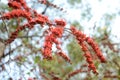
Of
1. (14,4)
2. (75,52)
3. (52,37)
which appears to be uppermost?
(75,52)

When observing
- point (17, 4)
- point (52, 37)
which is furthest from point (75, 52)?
point (52, 37)

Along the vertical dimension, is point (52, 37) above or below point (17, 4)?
below

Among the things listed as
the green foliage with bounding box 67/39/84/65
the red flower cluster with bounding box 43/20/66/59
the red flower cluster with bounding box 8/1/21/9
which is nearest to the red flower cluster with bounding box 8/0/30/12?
the red flower cluster with bounding box 8/1/21/9

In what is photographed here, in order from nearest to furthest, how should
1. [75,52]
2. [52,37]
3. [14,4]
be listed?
[52,37], [14,4], [75,52]

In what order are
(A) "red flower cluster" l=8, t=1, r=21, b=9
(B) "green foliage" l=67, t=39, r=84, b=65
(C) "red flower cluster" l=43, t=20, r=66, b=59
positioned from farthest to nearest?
(B) "green foliage" l=67, t=39, r=84, b=65, (A) "red flower cluster" l=8, t=1, r=21, b=9, (C) "red flower cluster" l=43, t=20, r=66, b=59

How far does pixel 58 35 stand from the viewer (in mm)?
3361

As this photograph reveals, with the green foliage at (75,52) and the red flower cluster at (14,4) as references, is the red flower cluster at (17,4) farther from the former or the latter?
the green foliage at (75,52)

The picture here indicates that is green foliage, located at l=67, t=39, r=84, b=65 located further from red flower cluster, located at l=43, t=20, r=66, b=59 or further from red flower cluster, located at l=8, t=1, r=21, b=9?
red flower cluster, located at l=43, t=20, r=66, b=59

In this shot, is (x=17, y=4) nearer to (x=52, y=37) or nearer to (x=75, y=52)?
(x=52, y=37)

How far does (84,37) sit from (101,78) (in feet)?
11.0

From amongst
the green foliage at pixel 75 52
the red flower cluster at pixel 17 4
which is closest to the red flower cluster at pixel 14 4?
the red flower cluster at pixel 17 4

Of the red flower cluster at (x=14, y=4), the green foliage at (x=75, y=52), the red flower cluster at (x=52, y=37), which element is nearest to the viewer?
the red flower cluster at (x=52, y=37)

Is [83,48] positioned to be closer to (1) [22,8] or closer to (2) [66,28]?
(2) [66,28]

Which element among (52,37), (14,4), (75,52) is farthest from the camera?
(75,52)
